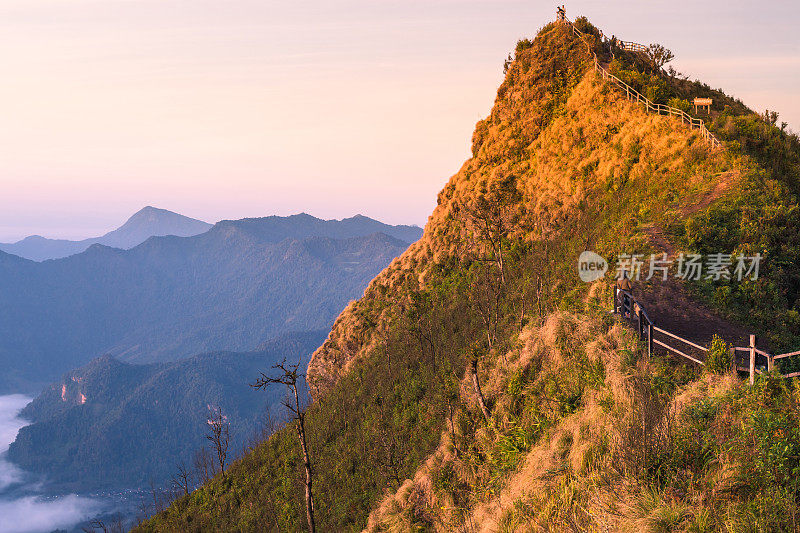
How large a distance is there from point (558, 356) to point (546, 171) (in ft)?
118

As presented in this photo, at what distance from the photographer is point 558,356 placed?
719 inches

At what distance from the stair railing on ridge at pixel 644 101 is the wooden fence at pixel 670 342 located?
64.3 feet

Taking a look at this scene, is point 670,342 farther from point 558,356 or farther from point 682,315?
point 682,315

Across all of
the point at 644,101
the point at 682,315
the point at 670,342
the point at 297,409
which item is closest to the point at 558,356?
the point at 670,342

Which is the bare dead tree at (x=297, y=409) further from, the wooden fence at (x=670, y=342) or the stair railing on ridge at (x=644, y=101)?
the stair railing on ridge at (x=644, y=101)

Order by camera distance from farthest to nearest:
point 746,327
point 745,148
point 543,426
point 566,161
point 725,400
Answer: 1. point 566,161
2. point 745,148
3. point 746,327
4. point 543,426
5. point 725,400

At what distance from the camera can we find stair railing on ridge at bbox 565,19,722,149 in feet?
112

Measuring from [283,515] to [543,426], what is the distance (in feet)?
136

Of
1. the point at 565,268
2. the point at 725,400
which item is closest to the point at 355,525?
the point at 565,268

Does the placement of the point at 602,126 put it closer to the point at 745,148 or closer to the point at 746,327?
the point at 745,148

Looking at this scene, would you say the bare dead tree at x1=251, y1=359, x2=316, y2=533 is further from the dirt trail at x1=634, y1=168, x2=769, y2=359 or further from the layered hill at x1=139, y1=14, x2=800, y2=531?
the dirt trail at x1=634, y1=168, x2=769, y2=359

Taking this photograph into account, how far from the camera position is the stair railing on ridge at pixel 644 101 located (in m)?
34.1

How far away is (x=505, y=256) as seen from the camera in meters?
50.0

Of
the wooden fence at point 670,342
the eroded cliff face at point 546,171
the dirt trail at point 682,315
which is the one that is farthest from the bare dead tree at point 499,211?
the wooden fence at point 670,342
